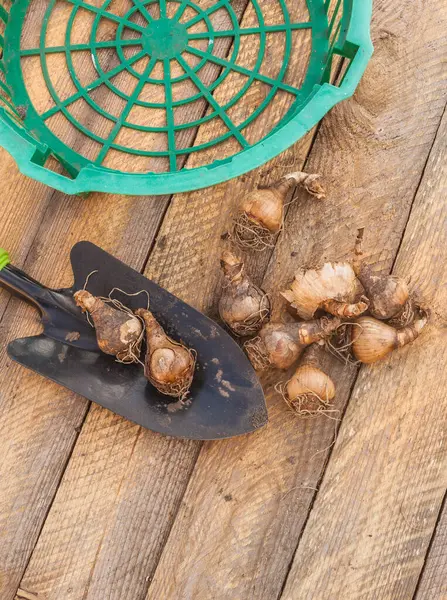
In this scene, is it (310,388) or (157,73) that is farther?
(157,73)

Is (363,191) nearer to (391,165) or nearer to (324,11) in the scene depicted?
(391,165)

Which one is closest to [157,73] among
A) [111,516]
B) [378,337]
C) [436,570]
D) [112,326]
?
[112,326]

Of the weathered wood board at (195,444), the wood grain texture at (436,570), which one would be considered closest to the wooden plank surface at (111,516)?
the weathered wood board at (195,444)

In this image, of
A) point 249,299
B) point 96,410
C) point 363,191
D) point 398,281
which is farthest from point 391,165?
point 96,410

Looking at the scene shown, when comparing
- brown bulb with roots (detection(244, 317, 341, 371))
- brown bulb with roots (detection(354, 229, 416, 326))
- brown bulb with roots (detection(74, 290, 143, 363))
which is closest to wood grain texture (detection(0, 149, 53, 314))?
brown bulb with roots (detection(74, 290, 143, 363))

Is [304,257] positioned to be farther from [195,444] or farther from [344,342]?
[195,444]

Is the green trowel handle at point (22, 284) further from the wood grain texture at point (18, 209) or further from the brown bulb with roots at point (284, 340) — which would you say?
the brown bulb with roots at point (284, 340)

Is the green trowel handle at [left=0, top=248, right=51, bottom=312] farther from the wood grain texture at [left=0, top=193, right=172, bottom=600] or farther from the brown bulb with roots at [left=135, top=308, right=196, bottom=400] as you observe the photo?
the brown bulb with roots at [left=135, top=308, right=196, bottom=400]
